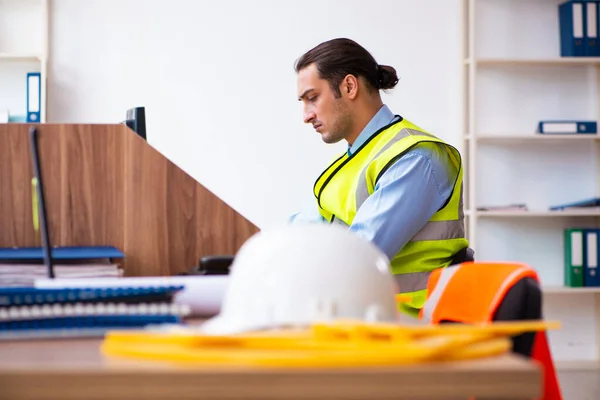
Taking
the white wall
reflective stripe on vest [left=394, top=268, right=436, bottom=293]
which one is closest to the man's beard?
reflective stripe on vest [left=394, top=268, right=436, bottom=293]

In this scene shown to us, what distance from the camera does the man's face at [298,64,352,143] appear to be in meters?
2.78

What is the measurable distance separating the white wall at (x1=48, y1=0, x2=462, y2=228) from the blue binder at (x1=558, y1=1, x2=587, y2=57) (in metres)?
0.57

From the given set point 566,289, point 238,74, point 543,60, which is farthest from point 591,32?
point 238,74

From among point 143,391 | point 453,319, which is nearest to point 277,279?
point 143,391

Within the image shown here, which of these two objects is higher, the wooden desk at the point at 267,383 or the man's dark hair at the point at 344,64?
the man's dark hair at the point at 344,64

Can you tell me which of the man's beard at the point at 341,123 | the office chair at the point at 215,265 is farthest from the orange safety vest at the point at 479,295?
the man's beard at the point at 341,123

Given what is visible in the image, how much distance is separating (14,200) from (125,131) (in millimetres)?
246

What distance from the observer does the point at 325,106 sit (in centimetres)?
281

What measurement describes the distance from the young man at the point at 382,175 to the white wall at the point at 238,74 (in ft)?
6.69

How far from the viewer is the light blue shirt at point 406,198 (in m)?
2.25

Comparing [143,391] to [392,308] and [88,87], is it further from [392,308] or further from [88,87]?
[88,87]

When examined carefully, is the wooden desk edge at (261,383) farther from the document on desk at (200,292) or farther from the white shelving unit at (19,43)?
the white shelving unit at (19,43)

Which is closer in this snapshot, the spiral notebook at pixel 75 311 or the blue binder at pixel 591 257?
the spiral notebook at pixel 75 311

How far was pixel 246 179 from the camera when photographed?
193 inches
